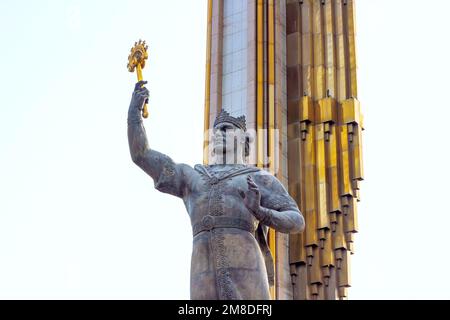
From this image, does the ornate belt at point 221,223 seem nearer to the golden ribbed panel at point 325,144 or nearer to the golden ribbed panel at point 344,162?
the golden ribbed panel at point 325,144

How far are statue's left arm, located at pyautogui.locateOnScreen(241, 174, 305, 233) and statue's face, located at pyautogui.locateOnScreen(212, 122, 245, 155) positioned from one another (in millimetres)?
416

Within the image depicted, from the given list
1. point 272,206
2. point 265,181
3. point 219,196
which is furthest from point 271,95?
point 219,196

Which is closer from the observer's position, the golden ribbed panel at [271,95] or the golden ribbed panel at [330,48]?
the golden ribbed panel at [271,95]

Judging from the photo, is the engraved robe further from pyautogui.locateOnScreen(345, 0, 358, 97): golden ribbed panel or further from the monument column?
pyautogui.locateOnScreen(345, 0, 358, 97): golden ribbed panel

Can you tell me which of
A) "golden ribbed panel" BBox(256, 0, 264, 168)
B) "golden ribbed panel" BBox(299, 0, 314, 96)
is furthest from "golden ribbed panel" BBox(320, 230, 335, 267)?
"golden ribbed panel" BBox(299, 0, 314, 96)

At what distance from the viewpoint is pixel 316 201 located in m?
22.6

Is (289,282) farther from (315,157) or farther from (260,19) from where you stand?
(260,19)

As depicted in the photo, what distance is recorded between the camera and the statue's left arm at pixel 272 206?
31.4ft

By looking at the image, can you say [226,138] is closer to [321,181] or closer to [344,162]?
Result: [321,181]

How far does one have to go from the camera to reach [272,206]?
10.1 meters

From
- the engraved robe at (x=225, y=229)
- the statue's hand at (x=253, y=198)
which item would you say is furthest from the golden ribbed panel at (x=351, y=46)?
the statue's hand at (x=253, y=198)

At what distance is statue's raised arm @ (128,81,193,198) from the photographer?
10258 mm

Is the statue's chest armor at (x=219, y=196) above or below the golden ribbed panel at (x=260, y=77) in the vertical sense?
below
